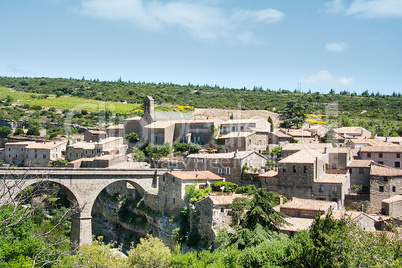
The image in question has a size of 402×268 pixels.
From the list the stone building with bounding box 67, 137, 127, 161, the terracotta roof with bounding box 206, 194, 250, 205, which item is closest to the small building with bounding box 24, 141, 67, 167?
the stone building with bounding box 67, 137, 127, 161

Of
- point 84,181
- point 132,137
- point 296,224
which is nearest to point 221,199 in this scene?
point 296,224

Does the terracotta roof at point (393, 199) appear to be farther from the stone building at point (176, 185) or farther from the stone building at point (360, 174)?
the stone building at point (176, 185)

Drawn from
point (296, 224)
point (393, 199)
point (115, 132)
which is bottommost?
point (296, 224)

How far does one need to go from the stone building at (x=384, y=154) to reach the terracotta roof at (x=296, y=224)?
43.0 ft

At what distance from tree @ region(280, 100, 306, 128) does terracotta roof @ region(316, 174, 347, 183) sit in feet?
91.3

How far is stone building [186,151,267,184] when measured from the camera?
135ft

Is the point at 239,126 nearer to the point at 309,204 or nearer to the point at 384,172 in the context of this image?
the point at 384,172

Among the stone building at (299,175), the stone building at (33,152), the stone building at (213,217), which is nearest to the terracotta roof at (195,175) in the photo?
the stone building at (213,217)

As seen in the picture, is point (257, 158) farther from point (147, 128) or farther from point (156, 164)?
point (147, 128)

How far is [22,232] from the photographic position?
Answer: 85.7 ft

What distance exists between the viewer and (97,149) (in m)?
Answer: 56.6

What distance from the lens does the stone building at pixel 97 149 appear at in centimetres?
5566

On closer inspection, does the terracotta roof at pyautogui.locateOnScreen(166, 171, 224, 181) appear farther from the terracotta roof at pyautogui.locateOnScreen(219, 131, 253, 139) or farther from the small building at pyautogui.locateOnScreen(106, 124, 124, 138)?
the small building at pyautogui.locateOnScreen(106, 124, 124, 138)

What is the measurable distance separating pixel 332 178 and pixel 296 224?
24.6 feet
